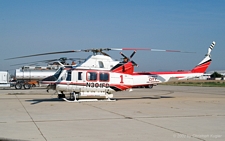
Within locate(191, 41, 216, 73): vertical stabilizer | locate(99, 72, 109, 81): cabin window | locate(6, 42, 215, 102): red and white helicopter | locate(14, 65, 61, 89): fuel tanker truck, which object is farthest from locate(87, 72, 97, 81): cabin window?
locate(14, 65, 61, 89): fuel tanker truck

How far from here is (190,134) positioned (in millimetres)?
8281

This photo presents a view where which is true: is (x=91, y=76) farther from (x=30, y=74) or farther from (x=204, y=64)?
(x=30, y=74)

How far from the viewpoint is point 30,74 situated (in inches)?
1660

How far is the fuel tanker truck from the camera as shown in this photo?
138 ft

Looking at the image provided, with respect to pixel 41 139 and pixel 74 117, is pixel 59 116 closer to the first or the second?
pixel 74 117

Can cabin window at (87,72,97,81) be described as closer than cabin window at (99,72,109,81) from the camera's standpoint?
Yes

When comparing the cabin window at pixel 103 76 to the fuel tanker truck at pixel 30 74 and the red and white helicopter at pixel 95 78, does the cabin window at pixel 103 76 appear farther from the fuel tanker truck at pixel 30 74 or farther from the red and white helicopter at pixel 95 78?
the fuel tanker truck at pixel 30 74

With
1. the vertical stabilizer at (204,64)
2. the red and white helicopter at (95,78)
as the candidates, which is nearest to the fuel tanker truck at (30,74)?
the red and white helicopter at (95,78)

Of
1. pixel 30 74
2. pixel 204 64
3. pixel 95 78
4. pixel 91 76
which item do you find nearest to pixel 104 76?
pixel 95 78

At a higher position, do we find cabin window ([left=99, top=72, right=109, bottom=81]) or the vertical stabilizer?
the vertical stabilizer

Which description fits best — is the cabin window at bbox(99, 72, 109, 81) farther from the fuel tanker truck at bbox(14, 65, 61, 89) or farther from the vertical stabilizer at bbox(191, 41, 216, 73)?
the fuel tanker truck at bbox(14, 65, 61, 89)

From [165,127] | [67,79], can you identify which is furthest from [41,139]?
[67,79]

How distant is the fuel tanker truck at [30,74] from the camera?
138 ft

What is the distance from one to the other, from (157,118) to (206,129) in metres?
2.56
